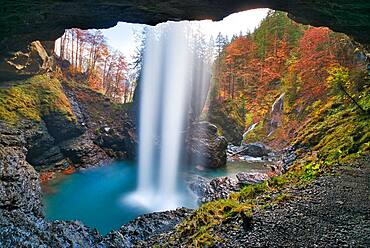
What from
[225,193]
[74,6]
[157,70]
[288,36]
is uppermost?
[288,36]

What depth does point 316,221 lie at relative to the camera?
469 centimetres

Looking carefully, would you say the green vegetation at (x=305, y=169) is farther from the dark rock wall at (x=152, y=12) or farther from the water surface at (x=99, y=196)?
the water surface at (x=99, y=196)

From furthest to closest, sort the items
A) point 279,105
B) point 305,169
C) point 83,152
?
point 279,105 < point 83,152 < point 305,169

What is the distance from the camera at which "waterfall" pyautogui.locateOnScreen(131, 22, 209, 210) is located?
942 inches

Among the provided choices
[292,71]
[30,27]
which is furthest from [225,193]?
[292,71]

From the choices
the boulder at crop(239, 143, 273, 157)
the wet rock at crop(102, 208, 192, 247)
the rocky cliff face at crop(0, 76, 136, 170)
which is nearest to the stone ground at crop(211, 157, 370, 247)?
the wet rock at crop(102, 208, 192, 247)

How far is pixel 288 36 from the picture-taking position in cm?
3531

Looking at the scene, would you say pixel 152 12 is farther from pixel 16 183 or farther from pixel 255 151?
pixel 255 151

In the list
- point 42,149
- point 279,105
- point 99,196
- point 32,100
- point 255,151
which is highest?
point 32,100

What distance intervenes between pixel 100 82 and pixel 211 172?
24.6m

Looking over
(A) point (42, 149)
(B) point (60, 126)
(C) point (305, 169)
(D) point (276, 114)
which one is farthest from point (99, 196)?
(D) point (276, 114)

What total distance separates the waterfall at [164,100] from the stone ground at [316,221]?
1538cm

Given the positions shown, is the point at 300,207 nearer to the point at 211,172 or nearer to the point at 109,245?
the point at 109,245

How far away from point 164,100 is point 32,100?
13.6 meters
